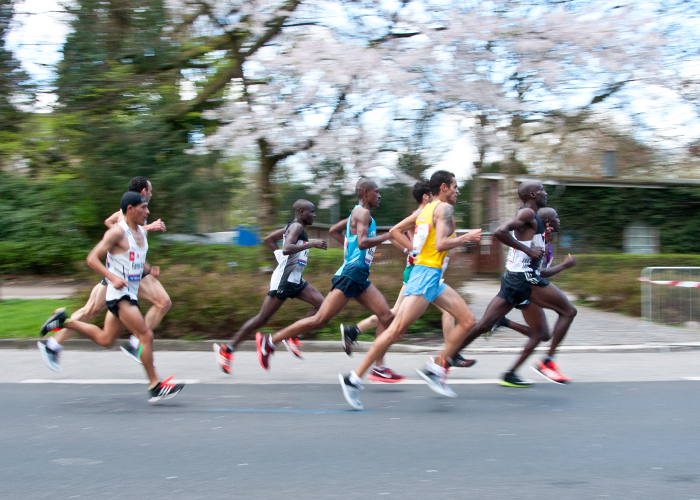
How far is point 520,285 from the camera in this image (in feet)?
19.2

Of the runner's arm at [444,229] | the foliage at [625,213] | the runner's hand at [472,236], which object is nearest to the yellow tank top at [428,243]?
the runner's arm at [444,229]

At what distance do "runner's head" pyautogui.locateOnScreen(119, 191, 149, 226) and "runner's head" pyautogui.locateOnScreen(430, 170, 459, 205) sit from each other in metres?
2.50

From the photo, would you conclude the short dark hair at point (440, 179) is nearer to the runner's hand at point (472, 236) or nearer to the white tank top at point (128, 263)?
the runner's hand at point (472, 236)

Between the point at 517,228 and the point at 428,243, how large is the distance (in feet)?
2.79

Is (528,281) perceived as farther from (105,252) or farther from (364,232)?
(105,252)

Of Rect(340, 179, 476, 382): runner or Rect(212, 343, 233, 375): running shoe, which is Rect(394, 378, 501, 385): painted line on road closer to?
Rect(340, 179, 476, 382): runner

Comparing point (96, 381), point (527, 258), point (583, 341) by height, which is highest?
point (527, 258)

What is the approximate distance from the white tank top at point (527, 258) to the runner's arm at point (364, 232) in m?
1.17

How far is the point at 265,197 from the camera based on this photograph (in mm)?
15461

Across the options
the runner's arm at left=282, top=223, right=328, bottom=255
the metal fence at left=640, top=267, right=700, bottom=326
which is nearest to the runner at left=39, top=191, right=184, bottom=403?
the runner's arm at left=282, top=223, right=328, bottom=255

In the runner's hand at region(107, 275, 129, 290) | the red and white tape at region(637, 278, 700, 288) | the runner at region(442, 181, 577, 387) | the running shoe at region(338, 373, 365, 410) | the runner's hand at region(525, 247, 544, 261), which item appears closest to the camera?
the running shoe at region(338, 373, 365, 410)

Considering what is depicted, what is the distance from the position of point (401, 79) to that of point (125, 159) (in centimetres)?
564

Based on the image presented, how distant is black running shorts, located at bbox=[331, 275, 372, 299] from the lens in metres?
6.18

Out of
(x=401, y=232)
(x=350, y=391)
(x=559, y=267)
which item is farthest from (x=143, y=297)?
(x=559, y=267)
